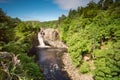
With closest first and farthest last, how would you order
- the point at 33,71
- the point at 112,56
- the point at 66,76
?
the point at 33,71 < the point at 112,56 < the point at 66,76

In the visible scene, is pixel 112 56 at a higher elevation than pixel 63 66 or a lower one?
higher

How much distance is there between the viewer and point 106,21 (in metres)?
31.3

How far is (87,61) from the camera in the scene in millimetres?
31375

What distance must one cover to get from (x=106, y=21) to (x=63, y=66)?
40.8ft

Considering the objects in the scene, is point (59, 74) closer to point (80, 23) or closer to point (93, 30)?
point (93, 30)

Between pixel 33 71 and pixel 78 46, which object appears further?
pixel 78 46

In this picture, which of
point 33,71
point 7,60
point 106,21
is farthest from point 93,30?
point 7,60

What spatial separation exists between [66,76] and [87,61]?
19.4 ft

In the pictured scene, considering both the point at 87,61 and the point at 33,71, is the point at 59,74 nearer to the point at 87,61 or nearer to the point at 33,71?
the point at 87,61

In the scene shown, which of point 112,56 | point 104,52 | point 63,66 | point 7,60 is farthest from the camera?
point 63,66

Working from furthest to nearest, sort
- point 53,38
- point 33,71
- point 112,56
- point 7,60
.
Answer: point 53,38
point 112,56
point 33,71
point 7,60

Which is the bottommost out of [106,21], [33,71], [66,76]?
[66,76]

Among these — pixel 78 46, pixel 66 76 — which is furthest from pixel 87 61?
pixel 66 76

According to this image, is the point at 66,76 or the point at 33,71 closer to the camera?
the point at 33,71
